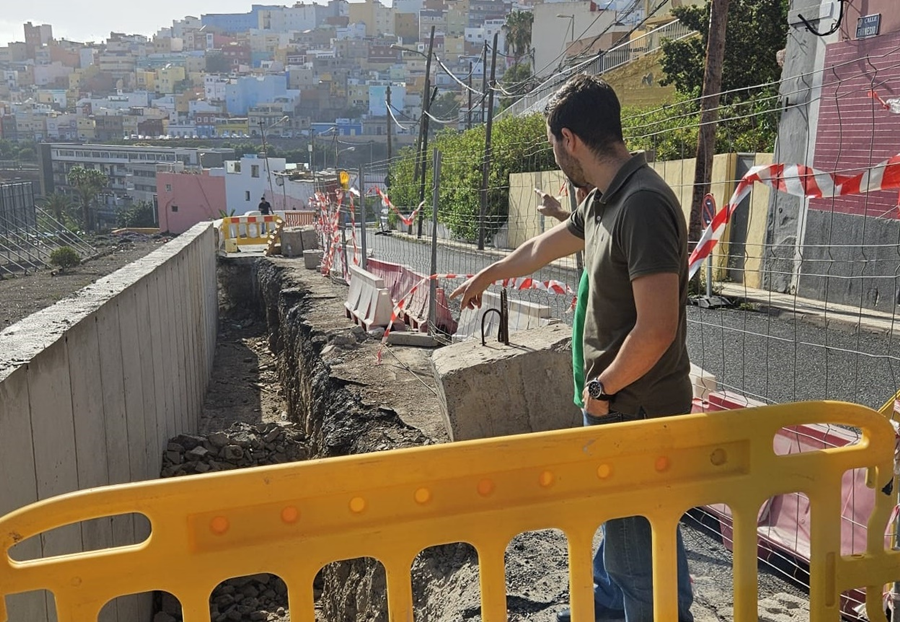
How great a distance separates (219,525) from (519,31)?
82.2 meters

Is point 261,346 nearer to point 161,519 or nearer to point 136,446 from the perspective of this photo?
point 136,446

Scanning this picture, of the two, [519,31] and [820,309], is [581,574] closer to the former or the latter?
[820,309]

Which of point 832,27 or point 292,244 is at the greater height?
point 832,27

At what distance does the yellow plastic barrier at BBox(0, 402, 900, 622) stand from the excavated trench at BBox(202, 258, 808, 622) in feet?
4.17

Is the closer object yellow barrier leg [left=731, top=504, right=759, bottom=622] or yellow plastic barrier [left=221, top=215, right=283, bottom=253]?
yellow barrier leg [left=731, top=504, right=759, bottom=622]

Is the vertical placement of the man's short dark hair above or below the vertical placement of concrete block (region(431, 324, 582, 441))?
above

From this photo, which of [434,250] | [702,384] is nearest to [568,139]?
[702,384]

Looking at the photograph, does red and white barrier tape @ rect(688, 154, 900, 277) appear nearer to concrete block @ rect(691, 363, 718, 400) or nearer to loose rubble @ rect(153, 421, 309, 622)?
concrete block @ rect(691, 363, 718, 400)

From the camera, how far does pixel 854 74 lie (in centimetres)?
1272

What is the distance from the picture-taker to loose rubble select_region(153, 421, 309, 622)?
665cm

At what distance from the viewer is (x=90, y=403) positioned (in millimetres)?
4797

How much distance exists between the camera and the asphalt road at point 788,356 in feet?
25.0

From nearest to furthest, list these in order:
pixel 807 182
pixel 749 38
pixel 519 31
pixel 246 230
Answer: pixel 807 182 → pixel 749 38 → pixel 246 230 → pixel 519 31

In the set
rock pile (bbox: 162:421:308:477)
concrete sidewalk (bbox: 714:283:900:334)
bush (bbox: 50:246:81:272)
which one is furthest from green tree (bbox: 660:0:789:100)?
bush (bbox: 50:246:81:272)
